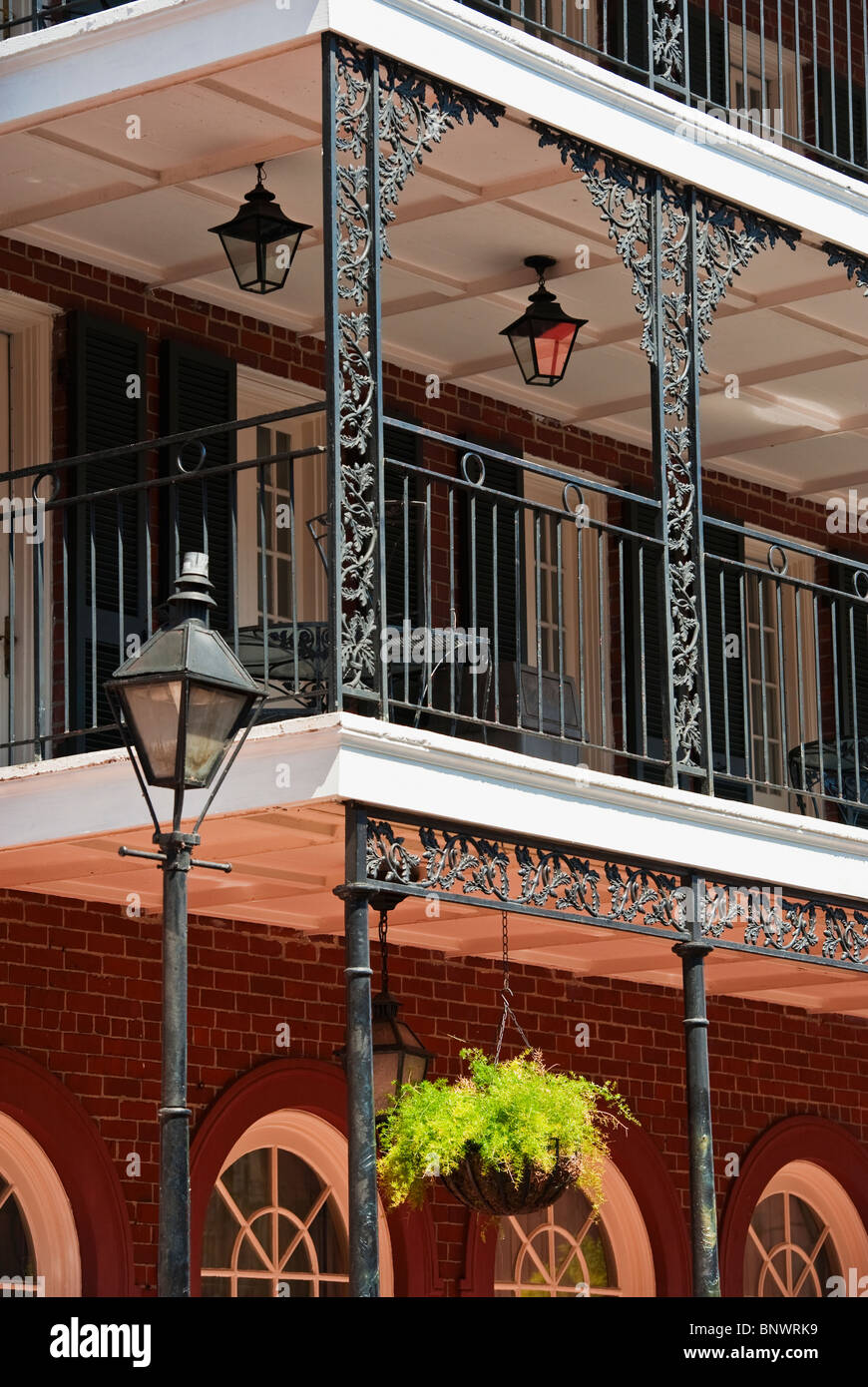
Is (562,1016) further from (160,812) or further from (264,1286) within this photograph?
(160,812)

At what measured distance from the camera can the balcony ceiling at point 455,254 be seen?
9344 millimetres

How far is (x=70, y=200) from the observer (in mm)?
10000

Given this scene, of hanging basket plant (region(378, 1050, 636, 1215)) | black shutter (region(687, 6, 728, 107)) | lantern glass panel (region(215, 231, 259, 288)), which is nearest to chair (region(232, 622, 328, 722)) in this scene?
hanging basket plant (region(378, 1050, 636, 1215))

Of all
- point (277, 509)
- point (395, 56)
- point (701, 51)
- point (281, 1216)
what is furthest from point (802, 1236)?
point (395, 56)

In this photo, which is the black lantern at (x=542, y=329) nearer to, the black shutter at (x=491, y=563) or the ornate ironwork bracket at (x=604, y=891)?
the black shutter at (x=491, y=563)

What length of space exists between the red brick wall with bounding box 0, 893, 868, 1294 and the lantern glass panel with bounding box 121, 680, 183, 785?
3387mm

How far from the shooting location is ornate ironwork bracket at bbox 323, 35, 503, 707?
8078 millimetres

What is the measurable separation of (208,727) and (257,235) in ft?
12.7

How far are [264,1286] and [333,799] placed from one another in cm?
371

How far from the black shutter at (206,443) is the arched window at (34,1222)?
2.36 meters

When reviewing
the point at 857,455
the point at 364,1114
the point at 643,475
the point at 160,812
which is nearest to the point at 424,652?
the point at 160,812

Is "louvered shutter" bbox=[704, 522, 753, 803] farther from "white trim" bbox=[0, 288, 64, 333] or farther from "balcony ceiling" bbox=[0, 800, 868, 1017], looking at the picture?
"white trim" bbox=[0, 288, 64, 333]

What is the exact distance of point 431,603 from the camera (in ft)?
37.4

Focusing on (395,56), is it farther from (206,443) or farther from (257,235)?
(206,443)
